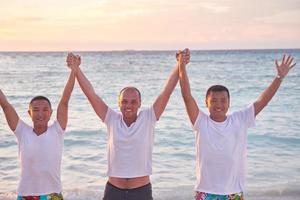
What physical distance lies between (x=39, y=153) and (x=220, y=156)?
1.90 m

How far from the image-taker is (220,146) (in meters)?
5.05

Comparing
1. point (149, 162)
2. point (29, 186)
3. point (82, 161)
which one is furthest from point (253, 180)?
point (29, 186)

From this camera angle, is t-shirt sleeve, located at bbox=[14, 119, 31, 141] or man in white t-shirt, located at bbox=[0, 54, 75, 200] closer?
man in white t-shirt, located at bbox=[0, 54, 75, 200]

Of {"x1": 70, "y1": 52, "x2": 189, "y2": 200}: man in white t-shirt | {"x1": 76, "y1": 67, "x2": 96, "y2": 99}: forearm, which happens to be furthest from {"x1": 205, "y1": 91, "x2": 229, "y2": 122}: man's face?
{"x1": 76, "y1": 67, "x2": 96, "y2": 99}: forearm

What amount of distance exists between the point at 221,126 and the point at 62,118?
5.71 feet

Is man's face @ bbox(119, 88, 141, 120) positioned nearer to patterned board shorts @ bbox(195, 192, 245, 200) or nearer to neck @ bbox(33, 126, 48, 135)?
neck @ bbox(33, 126, 48, 135)

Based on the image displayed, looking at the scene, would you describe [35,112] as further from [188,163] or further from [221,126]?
[188,163]

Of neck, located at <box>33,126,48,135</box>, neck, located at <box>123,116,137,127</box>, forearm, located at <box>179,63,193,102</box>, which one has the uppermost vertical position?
forearm, located at <box>179,63,193,102</box>

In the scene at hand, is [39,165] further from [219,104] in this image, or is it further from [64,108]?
[219,104]

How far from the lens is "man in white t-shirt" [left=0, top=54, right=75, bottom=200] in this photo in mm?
5125

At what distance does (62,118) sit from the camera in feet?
17.6

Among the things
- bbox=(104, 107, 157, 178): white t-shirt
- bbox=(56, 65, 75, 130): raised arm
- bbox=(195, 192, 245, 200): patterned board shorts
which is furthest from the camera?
bbox=(56, 65, 75, 130): raised arm

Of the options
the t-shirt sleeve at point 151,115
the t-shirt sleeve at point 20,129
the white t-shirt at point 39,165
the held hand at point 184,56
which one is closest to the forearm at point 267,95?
the held hand at point 184,56

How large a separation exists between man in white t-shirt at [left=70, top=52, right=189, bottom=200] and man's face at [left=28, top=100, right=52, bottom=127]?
2.27 ft
